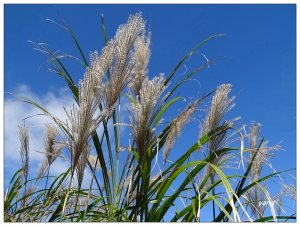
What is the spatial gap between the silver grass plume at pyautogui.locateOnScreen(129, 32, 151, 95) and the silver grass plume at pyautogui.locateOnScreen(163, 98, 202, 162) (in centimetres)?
27

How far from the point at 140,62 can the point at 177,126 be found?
0.41m

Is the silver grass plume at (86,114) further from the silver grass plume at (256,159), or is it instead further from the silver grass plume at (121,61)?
the silver grass plume at (256,159)

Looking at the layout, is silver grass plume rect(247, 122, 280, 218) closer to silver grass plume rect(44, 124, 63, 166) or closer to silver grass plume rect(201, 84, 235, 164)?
silver grass plume rect(201, 84, 235, 164)

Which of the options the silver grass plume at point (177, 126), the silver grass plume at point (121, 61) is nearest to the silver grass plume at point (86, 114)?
the silver grass plume at point (121, 61)

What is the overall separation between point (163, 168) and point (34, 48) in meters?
0.90

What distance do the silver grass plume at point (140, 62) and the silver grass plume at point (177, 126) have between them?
0.27 metres

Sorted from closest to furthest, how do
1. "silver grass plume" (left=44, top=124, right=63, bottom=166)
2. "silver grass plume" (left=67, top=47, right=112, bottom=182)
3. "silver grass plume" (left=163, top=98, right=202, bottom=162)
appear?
"silver grass plume" (left=67, top=47, right=112, bottom=182) < "silver grass plume" (left=163, top=98, right=202, bottom=162) < "silver grass plume" (left=44, top=124, right=63, bottom=166)

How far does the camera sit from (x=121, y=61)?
1.65 m

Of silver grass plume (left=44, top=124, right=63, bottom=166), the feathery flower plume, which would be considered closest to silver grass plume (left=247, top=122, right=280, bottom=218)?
the feathery flower plume

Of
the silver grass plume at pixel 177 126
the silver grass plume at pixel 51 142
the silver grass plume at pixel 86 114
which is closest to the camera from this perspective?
the silver grass plume at pixel 86 114

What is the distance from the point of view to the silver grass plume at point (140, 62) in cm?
201

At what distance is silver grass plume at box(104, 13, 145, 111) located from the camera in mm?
1619

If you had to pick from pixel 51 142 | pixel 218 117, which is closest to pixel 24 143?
Result: pixel 51 142

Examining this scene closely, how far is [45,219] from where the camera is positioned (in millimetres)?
2051
